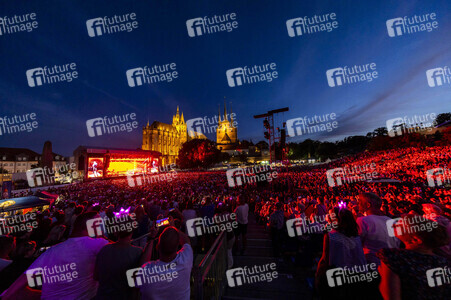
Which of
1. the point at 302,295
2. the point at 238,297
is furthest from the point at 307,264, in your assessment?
the point at 238,297

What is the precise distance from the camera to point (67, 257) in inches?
76.2

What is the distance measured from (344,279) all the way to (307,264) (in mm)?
2706

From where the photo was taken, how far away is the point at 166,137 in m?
85.3

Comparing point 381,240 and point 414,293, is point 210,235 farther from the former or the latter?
point 414,293

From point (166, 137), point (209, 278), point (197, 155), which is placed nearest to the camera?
point (209, 278)

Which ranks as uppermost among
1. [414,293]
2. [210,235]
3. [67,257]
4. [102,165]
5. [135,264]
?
[102,165]

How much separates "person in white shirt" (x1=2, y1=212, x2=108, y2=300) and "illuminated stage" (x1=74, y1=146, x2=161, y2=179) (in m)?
21.8

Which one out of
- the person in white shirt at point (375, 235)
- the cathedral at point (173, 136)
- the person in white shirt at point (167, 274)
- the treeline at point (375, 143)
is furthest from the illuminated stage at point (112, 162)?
the cathedral at point (173, 136)

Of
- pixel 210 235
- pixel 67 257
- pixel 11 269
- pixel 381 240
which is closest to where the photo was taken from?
pixel 67 257

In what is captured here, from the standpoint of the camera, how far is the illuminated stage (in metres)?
19.7

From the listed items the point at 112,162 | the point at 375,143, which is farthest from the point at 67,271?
the point at 375,143

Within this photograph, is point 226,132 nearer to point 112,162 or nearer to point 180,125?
point 180,125

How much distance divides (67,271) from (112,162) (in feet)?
83.1

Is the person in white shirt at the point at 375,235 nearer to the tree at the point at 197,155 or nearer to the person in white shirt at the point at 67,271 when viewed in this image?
the person in white shirt at the point at 67,271
